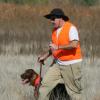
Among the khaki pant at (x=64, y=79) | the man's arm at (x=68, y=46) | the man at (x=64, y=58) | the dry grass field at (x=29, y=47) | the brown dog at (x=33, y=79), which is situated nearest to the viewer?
the man's arm at (x=68, y=46)

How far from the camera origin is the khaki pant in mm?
8945

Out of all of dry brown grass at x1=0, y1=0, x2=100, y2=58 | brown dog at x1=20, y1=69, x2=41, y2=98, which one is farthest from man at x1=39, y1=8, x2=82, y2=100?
dry brown grass at x1=0, y1=0, x2=100, y2=58

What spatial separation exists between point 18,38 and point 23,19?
7.35 metres

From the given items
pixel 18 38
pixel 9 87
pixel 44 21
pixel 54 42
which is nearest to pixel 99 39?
pixel 18 38

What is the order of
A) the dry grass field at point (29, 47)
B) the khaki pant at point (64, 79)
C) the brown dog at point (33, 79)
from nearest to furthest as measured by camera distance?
the khaki pant at point (64, 79) < the brown dog at point (33, 79) < the dry grass field at point (29, 47)

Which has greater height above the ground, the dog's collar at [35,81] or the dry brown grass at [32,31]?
the dry brown grass at [32,31]

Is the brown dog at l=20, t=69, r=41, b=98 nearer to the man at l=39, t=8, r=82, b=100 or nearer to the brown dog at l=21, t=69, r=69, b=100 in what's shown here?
the brown dog at l=21, t=69, r=69, b=100

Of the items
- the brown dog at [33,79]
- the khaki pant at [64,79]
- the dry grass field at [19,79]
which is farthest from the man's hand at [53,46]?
the dry grass field at [19,79]

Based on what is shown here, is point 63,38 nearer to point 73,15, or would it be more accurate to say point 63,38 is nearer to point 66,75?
point 66,75

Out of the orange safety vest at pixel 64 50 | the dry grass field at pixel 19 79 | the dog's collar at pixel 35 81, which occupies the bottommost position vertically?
the dry grass field at pixel 19 79

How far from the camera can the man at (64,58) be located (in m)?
8.82

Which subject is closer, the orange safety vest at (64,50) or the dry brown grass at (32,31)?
the orange safety vest at (64,50)

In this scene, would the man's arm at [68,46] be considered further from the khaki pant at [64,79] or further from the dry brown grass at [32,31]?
the dry brown grass at [32,31]

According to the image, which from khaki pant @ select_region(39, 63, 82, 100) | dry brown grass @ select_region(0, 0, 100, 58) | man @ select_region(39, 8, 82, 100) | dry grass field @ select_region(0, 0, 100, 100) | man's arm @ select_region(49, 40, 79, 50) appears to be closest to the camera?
man's arm @ select_region(49, 40, 79, 50)
